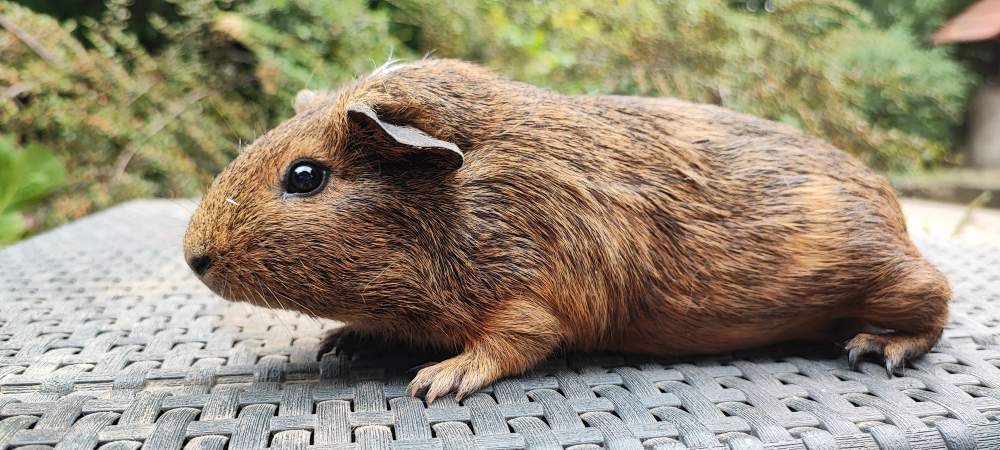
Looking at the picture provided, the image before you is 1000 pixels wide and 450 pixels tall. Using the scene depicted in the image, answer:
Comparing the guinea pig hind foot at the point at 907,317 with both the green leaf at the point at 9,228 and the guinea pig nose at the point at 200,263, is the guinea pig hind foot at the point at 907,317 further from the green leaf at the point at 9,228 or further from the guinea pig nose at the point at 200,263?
the green leaf at the point at 9,228

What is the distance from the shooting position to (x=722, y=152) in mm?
1532

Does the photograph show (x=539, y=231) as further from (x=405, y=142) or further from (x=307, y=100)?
(x=307, y=100)

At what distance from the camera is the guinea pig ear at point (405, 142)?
1.25 m

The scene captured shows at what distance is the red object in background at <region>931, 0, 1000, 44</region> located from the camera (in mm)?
5238

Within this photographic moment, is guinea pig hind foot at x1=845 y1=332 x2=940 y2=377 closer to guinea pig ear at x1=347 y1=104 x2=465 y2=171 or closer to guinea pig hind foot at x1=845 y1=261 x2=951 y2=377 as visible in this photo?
guinea pig hind foot at x1=845 y1=261 x2=951 y2=377

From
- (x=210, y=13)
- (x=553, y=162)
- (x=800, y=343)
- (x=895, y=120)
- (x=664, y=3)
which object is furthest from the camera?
(x=895, y=120)

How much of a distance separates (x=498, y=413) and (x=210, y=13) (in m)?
3.34

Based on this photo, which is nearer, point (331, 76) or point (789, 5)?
point (331, 76)

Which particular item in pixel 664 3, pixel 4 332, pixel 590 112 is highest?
pixel 664 3

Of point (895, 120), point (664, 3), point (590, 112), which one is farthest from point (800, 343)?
point (895, 120)

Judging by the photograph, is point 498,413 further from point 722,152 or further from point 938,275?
point 938,275

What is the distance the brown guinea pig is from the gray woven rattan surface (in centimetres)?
8

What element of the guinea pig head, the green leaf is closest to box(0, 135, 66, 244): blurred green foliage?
the green leaf

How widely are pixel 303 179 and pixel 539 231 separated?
464mm
